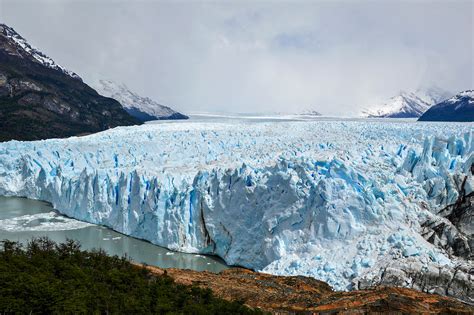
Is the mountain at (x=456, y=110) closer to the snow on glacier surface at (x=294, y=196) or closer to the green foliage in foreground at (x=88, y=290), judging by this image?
the snow on glacier surface at (x=294, y=196)

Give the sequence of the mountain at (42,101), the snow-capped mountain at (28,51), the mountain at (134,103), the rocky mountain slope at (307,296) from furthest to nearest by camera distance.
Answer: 1. the mountain at (134,103)
2. the snow-capped mountain at (28,51)
3. the mountain at (42,101)
4. the rocky mountain slope at (307,296)

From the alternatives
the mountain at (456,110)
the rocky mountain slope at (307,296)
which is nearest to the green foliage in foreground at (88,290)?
the rocky mountain slope at (307,296)

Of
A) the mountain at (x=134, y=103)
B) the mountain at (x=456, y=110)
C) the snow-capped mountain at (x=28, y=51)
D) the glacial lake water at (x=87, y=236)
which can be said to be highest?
the snow-capped mountain at (x=28, y=51)

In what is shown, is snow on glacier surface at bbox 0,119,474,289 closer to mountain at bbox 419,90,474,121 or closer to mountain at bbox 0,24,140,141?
mountain at bbox 419,90,474,121

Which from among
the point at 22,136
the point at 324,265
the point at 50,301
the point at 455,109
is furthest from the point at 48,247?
the point at 455,109

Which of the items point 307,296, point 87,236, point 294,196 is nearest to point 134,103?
point 87,236

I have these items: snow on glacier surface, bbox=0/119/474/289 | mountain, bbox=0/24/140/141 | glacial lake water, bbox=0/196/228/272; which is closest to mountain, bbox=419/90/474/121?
snow on glacier surface, bbox=0/119/474/289

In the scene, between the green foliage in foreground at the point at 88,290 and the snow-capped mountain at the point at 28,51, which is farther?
the snow-capped mountain at the point at 28,51
